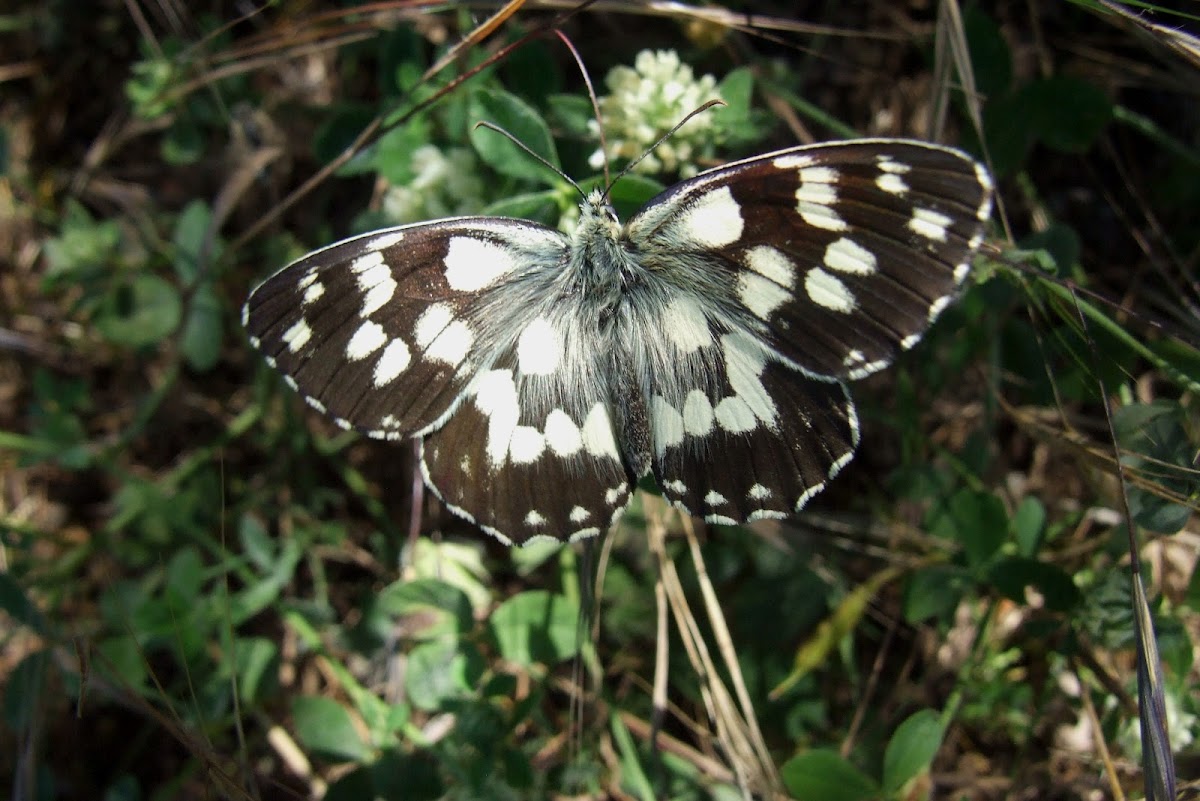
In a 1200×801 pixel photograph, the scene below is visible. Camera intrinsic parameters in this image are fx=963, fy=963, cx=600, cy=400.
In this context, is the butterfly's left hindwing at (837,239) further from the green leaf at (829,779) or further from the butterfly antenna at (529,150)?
the green leaf at (829,779)

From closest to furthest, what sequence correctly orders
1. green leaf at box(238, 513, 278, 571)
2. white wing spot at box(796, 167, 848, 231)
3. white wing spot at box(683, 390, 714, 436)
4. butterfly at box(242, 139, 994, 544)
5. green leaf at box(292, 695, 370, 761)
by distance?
white wing spot at box(796, 167, 848, 231), butterfly at box(242, 139, 994, 544), white wing spot at box(683, 390, 714, 436), green leaf at box(292, 695, 370, 761), green leaf at box(238, 513, 278, 571)

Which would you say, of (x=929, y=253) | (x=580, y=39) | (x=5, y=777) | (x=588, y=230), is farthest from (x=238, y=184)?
(x=929, y=253)

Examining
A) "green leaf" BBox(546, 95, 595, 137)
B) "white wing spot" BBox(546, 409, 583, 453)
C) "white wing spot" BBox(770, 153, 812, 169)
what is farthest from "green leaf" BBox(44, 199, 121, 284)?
"white wing spot" BBox(770, 153, 812, 169)

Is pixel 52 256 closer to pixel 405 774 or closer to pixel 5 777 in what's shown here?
pixel 5 777

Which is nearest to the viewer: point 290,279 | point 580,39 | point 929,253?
point 929,253

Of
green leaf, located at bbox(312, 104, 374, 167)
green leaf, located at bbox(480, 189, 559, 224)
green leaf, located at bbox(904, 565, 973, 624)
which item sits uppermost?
green leaf, located at bbox(312, 104, 374, 167)

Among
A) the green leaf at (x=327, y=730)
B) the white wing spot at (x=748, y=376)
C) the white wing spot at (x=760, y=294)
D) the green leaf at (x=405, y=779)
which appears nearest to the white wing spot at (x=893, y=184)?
the white wing spot at (x=760, y=294)

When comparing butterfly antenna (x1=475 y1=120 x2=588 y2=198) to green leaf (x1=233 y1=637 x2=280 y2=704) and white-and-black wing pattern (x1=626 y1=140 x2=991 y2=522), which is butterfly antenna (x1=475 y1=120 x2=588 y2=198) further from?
green leaf (x1=233 y1=637 x2=280 y2=704)
